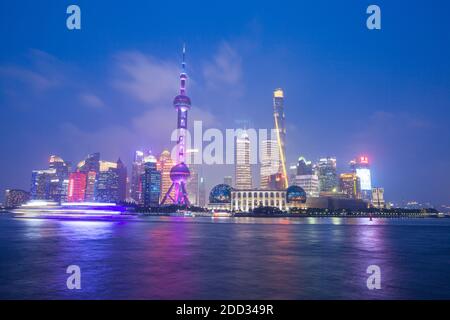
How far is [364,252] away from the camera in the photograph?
44.3 metres

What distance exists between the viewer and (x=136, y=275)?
27484mm

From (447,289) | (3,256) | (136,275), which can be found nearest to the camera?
(447,289)
